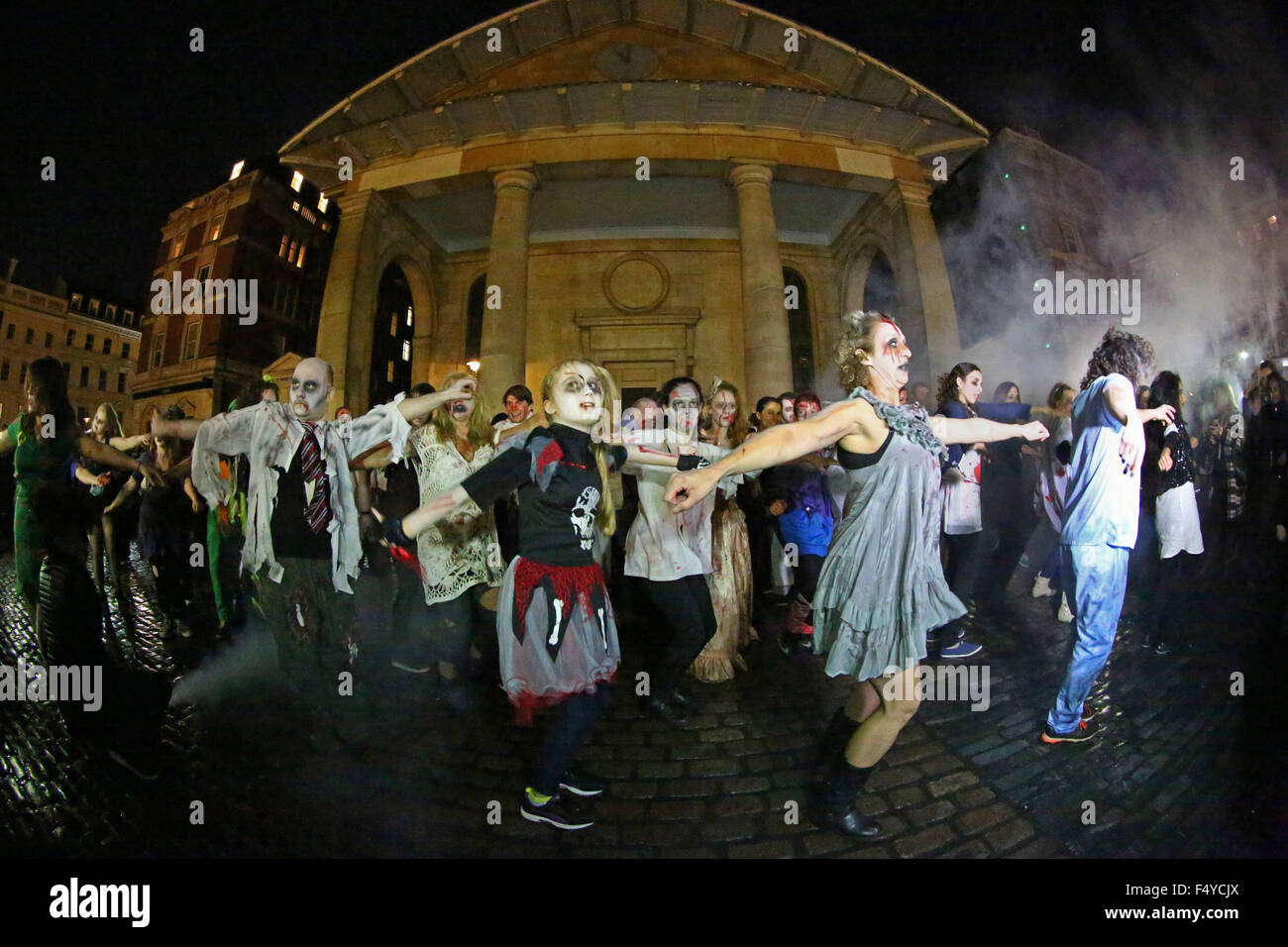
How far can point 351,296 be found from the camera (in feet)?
Result: 27.8

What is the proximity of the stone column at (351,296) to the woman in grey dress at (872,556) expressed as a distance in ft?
26.8

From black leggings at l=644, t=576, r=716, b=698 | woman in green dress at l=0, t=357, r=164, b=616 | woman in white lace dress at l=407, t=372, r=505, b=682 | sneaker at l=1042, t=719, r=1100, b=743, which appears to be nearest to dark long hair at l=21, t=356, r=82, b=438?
woman in green dress at l=0, t=357, r=164, b=616

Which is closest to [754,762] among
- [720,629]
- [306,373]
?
[720,629]

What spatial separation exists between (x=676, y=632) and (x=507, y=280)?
7.91 metres

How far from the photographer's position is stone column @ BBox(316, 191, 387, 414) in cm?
824

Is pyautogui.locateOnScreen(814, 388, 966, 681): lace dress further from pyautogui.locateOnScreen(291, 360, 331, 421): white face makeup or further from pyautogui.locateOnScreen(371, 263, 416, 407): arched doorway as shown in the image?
pyautogui.locateOnScreen(371, 263, 416, 407): arched doorway

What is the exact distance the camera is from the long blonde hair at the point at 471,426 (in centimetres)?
372

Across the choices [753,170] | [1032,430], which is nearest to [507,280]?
[753,170]

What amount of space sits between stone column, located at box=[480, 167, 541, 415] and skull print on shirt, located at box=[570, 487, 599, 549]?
23.7 feet

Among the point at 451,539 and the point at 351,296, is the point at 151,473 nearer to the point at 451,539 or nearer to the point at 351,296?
→ the point at 451,539

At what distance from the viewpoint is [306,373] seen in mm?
2883

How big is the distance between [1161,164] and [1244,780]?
561 cm

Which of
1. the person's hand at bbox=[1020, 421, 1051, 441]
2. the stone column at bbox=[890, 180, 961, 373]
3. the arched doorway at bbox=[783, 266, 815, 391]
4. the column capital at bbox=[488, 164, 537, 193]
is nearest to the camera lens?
the person's hand at bbox=[1020, 421, 1051, 441]
